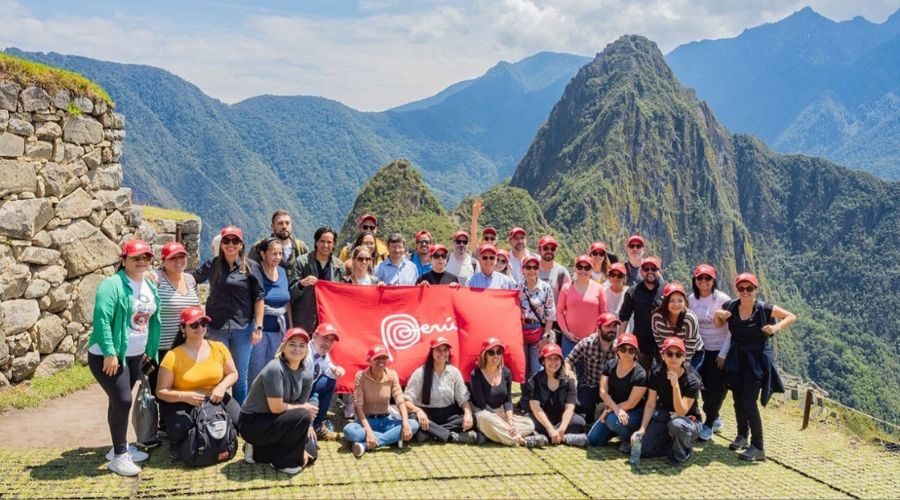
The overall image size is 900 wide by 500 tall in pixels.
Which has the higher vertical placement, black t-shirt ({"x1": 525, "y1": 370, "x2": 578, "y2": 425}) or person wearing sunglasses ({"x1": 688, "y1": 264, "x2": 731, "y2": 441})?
person wearing sunglasses ({"x1": 688, "y1": 264, "x2": 731, "y2": 441})

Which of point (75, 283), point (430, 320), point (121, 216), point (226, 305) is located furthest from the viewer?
point (121, 216)

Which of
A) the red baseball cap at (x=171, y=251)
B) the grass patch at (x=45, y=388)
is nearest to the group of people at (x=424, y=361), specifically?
the red baseball cap at (x=171, y=251)

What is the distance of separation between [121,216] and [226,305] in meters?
3.80

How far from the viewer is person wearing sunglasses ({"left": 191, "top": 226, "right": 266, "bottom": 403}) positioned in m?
6.42

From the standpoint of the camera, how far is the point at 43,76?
312 inches

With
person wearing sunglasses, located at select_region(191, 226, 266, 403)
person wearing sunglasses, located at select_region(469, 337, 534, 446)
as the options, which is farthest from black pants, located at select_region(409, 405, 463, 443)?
person wearing sunglasses, located at select_region(191, 226, 266, 403)

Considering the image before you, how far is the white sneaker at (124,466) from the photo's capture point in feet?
18.3

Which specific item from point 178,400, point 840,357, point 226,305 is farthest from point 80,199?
point 840,357

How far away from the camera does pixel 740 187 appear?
182 metres

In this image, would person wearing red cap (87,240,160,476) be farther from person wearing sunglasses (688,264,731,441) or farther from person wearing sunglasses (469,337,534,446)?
person wearing sunglasses (688,264,731,441)

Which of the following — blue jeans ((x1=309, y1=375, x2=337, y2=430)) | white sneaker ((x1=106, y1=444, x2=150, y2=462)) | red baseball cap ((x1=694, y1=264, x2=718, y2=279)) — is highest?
red baseball cap ((x1=694, y1=264, x2=718, y2=279))

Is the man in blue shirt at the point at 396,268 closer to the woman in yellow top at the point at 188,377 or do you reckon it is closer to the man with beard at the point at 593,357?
the man with beard at the point at 593,357

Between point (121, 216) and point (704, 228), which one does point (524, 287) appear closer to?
point (121, 216)

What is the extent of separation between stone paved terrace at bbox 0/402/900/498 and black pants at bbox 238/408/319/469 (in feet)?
0.45
